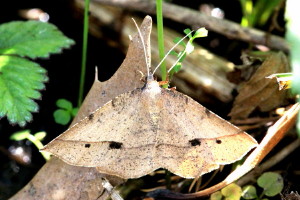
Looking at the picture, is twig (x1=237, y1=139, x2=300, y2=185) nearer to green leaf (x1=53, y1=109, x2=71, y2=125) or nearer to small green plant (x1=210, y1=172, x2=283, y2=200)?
small green plant (x1=210, y1=172, x2=283, y2=200)

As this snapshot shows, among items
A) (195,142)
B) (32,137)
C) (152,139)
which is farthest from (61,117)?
(195,142)

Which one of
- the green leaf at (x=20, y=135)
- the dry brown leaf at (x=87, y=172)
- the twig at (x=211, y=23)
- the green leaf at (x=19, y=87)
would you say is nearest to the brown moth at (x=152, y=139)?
the dry brown leaf at (x=87, y=172)

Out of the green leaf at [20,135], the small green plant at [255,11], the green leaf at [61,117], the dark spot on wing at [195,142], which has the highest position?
the small green plant at [255,11]

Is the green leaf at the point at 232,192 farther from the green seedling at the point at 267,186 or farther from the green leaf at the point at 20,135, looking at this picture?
the green leaf at the point at 20,135

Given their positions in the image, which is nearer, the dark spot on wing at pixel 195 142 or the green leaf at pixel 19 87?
the dark spot on wing at pixel 195 142

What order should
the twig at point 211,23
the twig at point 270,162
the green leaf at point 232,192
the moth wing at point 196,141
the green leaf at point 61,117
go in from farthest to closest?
the twig at point 211,23 < the green leaf at point 61,117 < the twig at point 270,162 < the green leaf at point 232,192 < the moth wing at point 196,141

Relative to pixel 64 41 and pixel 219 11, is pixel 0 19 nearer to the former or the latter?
pixel 64 41

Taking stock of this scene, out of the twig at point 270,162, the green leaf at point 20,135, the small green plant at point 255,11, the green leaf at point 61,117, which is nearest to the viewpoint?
the twig at point 270,162

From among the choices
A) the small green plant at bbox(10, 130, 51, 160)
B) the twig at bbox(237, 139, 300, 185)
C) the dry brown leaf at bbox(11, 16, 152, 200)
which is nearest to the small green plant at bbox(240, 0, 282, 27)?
the twig at bbox(237, 139, 300, 185)

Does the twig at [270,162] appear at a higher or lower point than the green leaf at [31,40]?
lower
